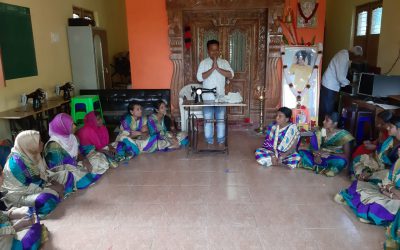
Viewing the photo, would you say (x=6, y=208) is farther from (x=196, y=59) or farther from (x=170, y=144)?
(x=196, y=59)

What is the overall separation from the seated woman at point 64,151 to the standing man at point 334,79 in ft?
13.7

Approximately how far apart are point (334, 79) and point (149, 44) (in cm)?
323

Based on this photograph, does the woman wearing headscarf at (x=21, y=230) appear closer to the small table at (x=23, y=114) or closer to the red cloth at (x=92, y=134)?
the red cloth at (x=92, y=134)

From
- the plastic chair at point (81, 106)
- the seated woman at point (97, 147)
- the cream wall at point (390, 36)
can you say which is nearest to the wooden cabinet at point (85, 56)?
the plastic chair at point (81, 106)

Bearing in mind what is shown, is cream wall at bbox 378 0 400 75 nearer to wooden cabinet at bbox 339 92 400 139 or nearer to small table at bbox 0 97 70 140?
wooden cabinet at bbox 339 92 400 139

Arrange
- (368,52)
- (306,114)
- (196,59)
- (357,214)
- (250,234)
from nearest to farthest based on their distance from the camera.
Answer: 1. (250,234)
2. (357,214)
3. (306,114)
4. (196,59)
5. (368,52)

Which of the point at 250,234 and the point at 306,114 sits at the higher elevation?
the point at 306,114

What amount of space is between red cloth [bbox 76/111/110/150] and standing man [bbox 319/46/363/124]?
379 cm

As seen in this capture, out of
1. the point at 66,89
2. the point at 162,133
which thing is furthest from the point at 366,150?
the point at 66,89

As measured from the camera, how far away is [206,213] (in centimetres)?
297

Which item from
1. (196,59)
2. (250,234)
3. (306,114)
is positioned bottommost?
(250,234)

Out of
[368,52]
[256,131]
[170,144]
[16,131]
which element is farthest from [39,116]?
[368,52]

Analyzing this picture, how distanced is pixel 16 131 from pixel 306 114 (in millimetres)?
4376

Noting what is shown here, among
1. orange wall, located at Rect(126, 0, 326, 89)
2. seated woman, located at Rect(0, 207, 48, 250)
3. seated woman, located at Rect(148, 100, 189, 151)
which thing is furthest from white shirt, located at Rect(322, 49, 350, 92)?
seated woman, located at Rect(0, 207, 48, 250)
